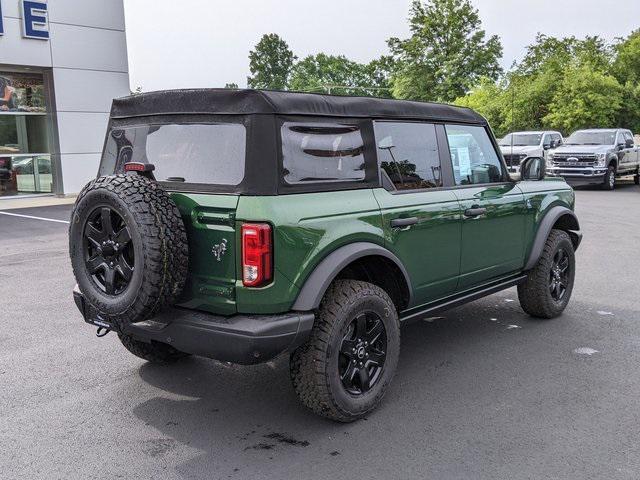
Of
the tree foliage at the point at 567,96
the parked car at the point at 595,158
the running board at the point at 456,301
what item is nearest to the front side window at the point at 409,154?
the running board at the point at 456,301

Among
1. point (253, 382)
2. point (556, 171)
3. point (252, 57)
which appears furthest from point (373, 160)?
point (252, 57)

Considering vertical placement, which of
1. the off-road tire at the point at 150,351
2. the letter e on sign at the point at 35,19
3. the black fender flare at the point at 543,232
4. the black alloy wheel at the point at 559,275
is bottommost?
the off-road tire at the point at 150,351

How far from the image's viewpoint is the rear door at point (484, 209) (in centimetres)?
461

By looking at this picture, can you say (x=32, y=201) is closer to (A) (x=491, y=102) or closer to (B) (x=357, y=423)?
(B) (x=357, y=423)

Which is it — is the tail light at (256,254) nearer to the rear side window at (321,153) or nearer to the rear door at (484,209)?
the rear side window at (321,153)

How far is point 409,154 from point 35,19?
50.8ft

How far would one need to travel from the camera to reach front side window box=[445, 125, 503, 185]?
4711 mm

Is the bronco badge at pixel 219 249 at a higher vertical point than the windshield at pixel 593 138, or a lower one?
lower

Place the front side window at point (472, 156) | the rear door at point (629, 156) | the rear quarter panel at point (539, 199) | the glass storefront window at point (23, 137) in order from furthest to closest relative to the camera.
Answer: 1. the rear door at point (629, 156)
2. the glass storefront window at point (23, 137)
3. the rear quarter panel at point (539, 199)
4. the front side window at point (472, 156)

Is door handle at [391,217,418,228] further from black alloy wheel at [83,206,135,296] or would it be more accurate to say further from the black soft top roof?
black alloy wheel at [83,206,135,296]

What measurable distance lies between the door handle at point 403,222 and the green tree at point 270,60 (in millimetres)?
108107

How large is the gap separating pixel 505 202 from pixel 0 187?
51.2ft

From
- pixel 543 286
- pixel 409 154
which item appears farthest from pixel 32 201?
pixel 409 154

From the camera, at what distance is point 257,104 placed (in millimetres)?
3359
